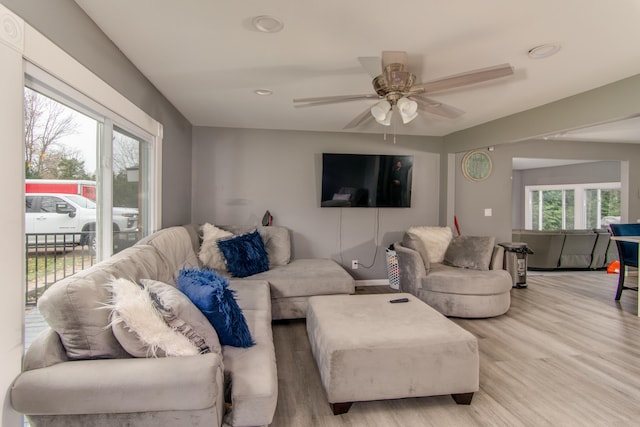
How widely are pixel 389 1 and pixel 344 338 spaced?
1886mm

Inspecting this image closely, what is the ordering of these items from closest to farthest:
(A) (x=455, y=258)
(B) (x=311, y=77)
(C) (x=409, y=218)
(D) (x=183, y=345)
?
1. (D) (x=183, y=345)
2. (B) (x=311, y=77)
3. (A) (x=455, y=258)
4. (C) (x=409, y=218)

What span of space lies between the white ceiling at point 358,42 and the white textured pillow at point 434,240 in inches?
70.4

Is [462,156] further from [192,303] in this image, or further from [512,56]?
[192,303]

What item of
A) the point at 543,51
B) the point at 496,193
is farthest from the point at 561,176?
the point at 543,51

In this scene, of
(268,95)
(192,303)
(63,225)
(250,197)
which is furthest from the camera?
(250,197)

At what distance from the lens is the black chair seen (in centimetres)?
411

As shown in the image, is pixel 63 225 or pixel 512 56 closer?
pixel 63 225

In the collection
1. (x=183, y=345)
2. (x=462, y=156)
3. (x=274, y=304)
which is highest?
(x=462, y=156)

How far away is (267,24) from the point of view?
1.97 meters

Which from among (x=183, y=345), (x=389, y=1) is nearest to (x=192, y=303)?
(x=183, y=345)

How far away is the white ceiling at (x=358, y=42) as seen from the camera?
1.81 metres

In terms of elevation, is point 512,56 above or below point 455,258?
above

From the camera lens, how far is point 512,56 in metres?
2.37

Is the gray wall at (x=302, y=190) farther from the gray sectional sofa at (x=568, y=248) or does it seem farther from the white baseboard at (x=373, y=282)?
the gray sectional sofa at (x=568, y=248)
